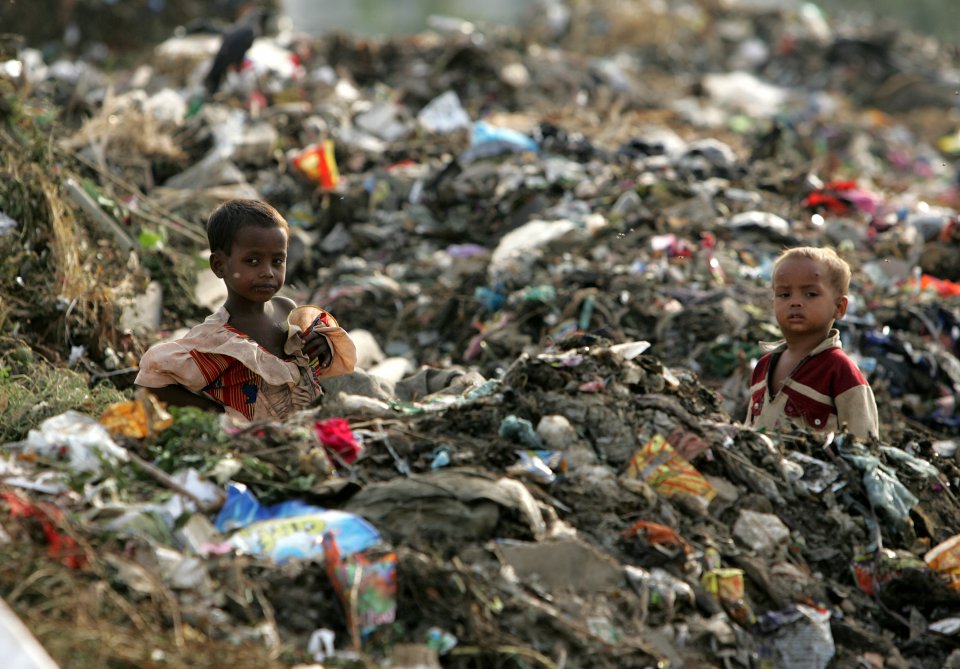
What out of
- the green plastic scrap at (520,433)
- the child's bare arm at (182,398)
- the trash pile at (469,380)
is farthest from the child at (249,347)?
the green plastic scrap at (520,433)

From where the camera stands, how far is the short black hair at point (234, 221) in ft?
13.6

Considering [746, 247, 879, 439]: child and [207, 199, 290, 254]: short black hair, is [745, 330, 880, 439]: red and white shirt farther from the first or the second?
[207, 199, 290, 254]: short black hair

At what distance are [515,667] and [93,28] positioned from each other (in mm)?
12705

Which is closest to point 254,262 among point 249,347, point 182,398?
point 249,347

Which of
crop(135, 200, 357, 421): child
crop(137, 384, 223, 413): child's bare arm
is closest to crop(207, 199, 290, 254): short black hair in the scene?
crop(135, 200, 357, 421): child

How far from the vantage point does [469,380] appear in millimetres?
4918

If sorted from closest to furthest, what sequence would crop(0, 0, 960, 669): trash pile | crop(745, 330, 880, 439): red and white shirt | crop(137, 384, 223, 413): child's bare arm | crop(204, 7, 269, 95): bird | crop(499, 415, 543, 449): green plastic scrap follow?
crop(0, 0, 960, 669): trash pile < crop(499, 415, 543, 449): green plastic scrap < crop(137, 384, 223, 413): child's bare arm < crop(745, 330, 880, 439): red and white shirt < crop(204, 7, 269, 95): bird

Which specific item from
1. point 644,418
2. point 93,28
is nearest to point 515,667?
point 644,418

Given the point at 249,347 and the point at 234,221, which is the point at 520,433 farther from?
the point at 234,221

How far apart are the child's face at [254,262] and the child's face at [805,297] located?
1662 millimetres

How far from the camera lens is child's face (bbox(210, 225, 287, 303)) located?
13.6 feet

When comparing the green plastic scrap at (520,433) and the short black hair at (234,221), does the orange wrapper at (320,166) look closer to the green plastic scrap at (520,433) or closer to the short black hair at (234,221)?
the short black hair at (234,221)

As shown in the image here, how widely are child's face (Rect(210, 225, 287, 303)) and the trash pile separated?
0.49 metres

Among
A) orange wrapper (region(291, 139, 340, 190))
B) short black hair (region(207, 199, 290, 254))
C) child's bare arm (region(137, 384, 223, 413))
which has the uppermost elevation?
short black hair (region(207, 199, 290, 254))
